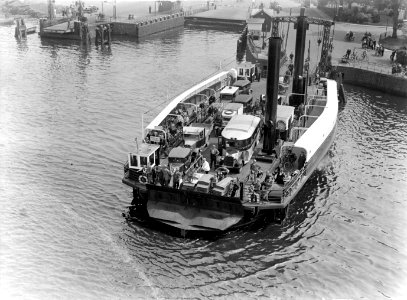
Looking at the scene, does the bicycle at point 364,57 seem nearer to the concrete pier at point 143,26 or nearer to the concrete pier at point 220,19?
the concrete pier at point 143,26

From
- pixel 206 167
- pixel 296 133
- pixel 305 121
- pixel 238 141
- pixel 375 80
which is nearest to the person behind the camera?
pixel 206 167

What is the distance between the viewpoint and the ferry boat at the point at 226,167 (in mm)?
26703

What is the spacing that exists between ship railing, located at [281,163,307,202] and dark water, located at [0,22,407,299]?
6.89 feet

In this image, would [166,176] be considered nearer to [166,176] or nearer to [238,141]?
[166,176]

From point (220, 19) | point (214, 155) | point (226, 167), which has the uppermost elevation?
point (220, 19)

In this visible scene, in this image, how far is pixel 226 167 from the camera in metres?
29.9

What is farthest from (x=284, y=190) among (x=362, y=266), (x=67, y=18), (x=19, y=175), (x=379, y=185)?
(x=67, y=18)

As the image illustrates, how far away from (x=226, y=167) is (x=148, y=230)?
5.93m

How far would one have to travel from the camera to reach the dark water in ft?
76.7

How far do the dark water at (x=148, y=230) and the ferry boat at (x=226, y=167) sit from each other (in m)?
1.28

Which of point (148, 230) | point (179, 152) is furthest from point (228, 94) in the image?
point (148, 230)

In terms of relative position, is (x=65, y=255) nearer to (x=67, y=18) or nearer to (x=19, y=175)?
(x=19, y=175)

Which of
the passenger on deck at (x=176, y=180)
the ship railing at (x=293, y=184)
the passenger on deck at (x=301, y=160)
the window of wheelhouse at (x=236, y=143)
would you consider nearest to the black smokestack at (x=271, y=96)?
the window of wheelhouse at (x=236, y=143)

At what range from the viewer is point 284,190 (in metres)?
27.2
